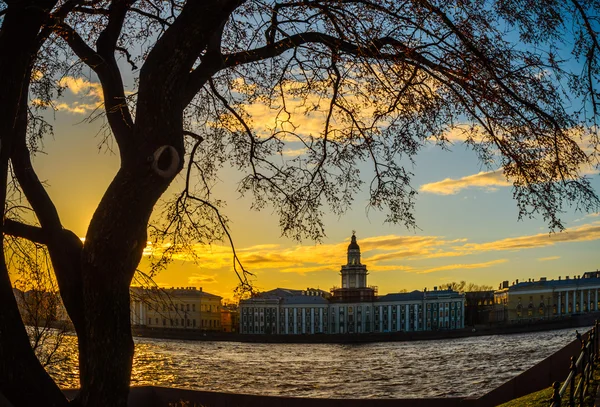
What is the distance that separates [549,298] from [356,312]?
2636cm

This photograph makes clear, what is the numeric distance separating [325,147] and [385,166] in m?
0.48

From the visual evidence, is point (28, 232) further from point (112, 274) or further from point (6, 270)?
point (112, 274)

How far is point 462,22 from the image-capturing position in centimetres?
408

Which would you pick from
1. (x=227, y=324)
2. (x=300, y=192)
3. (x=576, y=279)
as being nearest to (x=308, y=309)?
(x=227, y=324)

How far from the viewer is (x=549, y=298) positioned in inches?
4139

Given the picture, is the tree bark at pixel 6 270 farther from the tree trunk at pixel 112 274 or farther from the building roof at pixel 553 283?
the building roof at pixel 553 283

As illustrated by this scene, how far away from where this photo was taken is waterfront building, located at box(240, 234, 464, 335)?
107m

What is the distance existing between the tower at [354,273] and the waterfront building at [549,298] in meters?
20.1

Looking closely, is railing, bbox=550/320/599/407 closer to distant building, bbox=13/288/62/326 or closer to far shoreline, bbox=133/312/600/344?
distant building, bbox=13/288/62/326

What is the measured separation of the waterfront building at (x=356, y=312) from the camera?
107 m

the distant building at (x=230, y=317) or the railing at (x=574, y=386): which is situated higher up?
the railing at (x=574, y=386)

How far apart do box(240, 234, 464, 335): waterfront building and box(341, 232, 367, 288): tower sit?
0.14 metres

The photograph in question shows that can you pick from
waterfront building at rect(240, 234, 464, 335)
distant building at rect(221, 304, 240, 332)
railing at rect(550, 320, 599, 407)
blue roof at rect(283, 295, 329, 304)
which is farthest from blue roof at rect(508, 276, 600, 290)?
railing at rect(550, 320, 599, 407)

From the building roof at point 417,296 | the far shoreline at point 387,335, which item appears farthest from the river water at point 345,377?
the building roof at point 417,296
